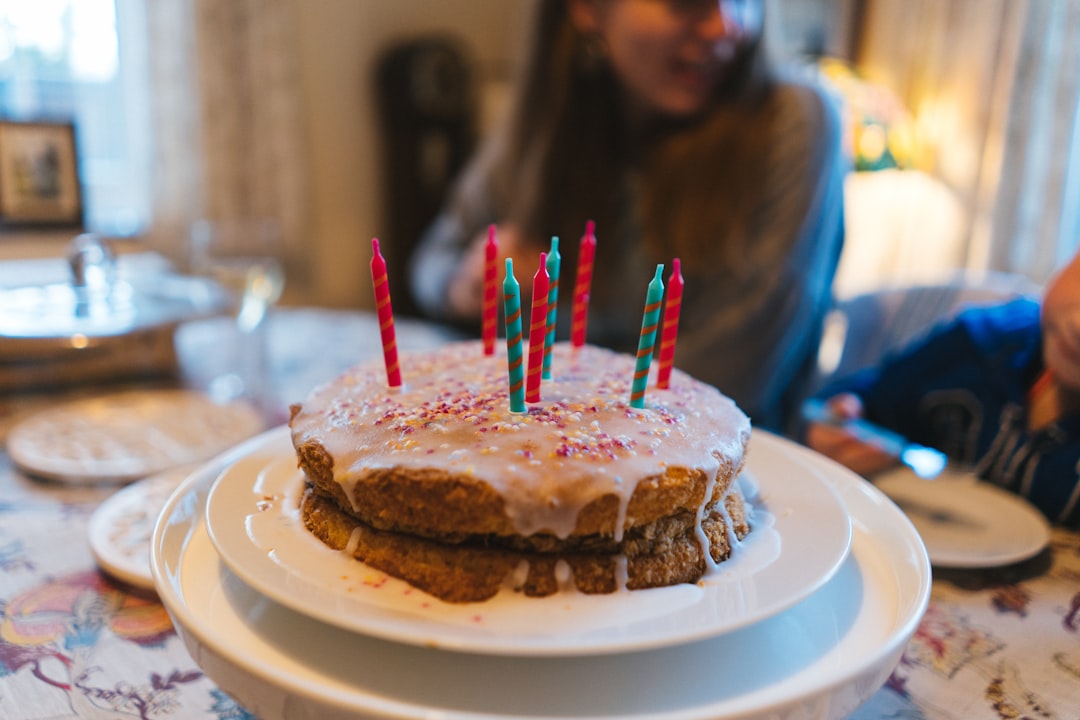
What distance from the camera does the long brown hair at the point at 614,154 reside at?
1599 millimetres

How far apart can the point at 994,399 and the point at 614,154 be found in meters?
1.07

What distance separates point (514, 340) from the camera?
2.13 ft

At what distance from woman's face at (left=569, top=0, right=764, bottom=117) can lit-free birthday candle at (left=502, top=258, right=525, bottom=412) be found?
104cm

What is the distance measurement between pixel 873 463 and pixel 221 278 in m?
1.31

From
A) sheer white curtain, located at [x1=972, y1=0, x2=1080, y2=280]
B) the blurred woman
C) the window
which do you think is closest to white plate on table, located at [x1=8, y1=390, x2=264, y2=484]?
the blurred woman

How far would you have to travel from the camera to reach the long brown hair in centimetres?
160

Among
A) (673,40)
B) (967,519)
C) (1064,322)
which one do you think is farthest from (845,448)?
(673,40)

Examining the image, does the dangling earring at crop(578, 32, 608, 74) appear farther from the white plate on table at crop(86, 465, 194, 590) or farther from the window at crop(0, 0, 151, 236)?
the window at crop(0, 0, 151, 236)

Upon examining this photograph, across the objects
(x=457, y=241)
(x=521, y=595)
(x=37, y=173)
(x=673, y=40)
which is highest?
(x=673, y=40)

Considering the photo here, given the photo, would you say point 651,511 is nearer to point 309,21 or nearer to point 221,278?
Result: point 221,278

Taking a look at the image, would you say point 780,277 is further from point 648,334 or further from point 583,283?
point 648,334

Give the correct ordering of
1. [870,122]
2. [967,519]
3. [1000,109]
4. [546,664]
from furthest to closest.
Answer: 1. [1000,109]
2. [870,122]
3. [967,519]
4. [546,664]

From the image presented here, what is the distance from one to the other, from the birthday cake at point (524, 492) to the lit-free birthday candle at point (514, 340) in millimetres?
19

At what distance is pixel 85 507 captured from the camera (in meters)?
0.93
